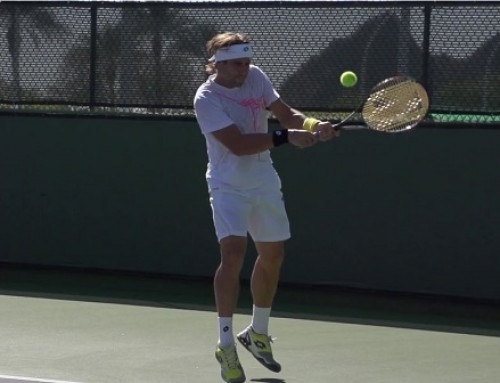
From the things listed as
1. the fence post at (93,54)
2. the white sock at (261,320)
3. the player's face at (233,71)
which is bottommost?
the white sock at (261,320)

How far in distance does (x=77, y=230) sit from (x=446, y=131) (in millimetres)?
2868

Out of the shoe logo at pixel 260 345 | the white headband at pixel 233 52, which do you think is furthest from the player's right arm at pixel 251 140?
the shoe logo at pixel 260 345

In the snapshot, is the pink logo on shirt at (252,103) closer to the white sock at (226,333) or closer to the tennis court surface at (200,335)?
the white sock at (226,333)

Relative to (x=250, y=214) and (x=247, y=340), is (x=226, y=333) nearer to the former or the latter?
(x=247, y=340)

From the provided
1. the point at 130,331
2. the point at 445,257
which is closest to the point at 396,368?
the point at 130,331

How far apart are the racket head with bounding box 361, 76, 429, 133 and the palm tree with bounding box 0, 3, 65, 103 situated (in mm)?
3833

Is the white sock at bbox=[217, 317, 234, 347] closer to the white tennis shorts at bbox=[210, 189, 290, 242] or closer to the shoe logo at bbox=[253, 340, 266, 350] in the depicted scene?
the shoe logo at bbox=[253, 340, 266, 350]

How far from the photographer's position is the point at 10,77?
31.7 feet

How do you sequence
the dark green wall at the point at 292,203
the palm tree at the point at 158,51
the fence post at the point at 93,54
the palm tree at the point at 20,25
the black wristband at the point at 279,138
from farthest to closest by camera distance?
1. the palm tree at the point at 20,25
2. the fence post at the point at 93,54
3. the palm tree at the point at 158,51
4. the dark green wall at the point at 292,203
5. the black wristband at the point at 279,138

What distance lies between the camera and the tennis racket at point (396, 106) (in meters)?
6.27

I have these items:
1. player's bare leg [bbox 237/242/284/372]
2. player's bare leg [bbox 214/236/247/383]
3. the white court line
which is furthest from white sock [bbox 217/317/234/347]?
the white court line

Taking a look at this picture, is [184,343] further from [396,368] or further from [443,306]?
[443,306]

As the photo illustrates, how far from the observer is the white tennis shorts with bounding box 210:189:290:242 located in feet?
19.7

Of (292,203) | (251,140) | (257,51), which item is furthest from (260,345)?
(257,51)
